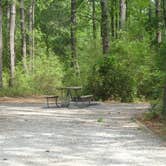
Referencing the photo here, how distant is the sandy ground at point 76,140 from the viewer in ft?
29.3

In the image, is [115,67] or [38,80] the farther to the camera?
[38,80]

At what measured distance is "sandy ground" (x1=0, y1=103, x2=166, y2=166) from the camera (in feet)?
29.3

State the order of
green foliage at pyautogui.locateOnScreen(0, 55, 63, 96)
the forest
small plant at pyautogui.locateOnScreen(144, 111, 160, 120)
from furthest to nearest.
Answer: green foliage at pyautogui.locateOnScreen(0, 55, 63, 96), the forest, small plant at pyautogui.locateOnScreen(144, 111, 160, 120)

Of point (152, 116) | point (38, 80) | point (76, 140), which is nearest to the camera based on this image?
point (76, 140)

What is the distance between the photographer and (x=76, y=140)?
1138cm

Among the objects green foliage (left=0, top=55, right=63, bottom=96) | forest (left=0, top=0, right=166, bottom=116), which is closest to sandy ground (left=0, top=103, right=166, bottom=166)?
forest (left=0, top=0, right=166, bottom=116)

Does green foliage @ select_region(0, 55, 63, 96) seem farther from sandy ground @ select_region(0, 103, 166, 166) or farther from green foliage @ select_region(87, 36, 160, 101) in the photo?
sandy ground @ select_region(0, 103, 166, 166)

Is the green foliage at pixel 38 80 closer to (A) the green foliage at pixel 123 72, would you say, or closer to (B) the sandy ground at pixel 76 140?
(A) the green foliage at pixel 123 72

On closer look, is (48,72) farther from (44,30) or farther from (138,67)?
(44,30)

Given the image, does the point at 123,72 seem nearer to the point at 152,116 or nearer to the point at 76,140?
the point at 152,116

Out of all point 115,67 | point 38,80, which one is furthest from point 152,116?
point 38,80

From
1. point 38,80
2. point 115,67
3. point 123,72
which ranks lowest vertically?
point 38,80

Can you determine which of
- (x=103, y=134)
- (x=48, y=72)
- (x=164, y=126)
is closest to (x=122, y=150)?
(x=103, y=134)

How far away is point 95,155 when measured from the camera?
372 inches
